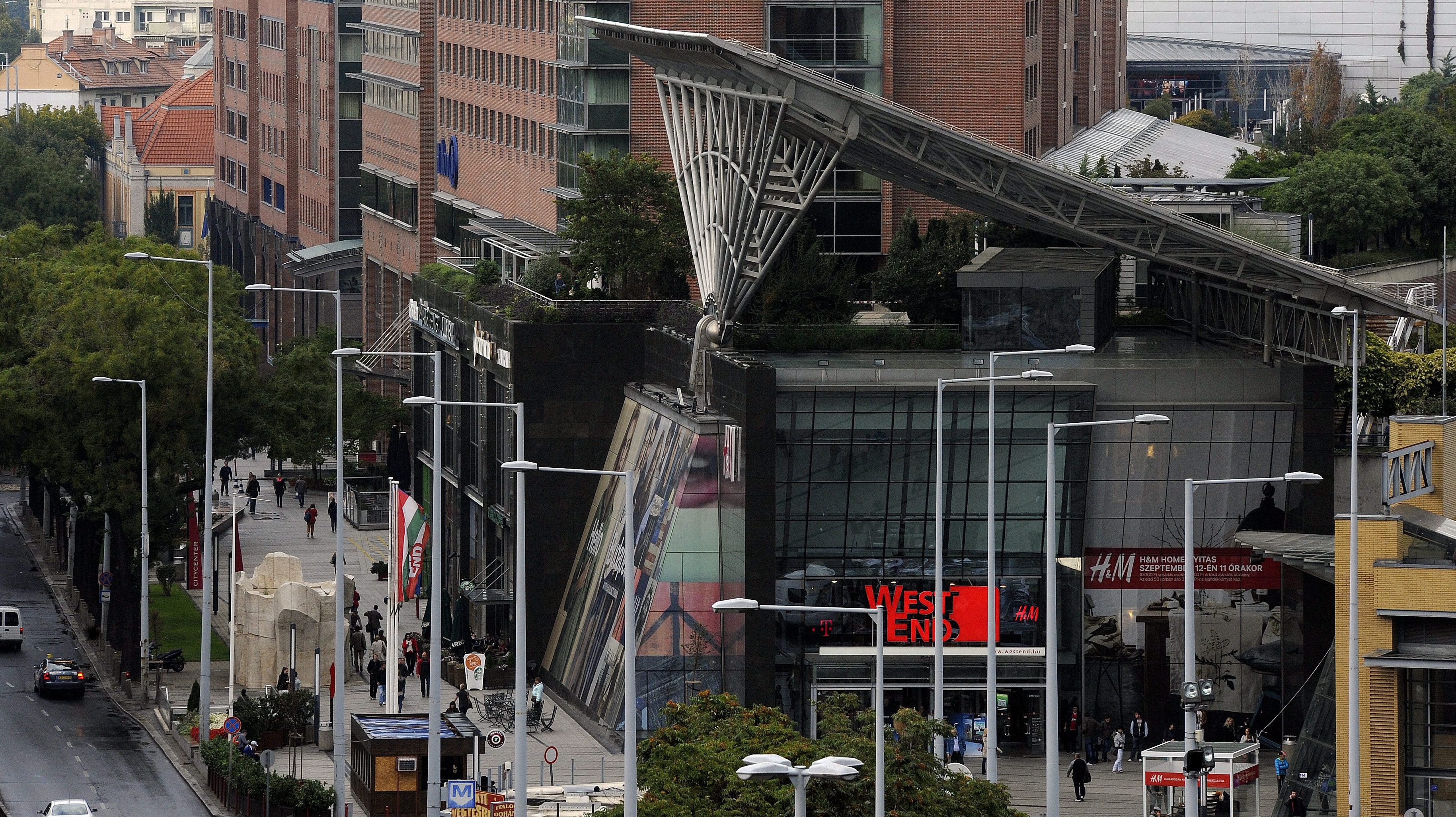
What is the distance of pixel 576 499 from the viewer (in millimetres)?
76375

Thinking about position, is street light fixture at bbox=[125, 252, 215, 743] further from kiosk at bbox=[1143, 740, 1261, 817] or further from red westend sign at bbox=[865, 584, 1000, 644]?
kiosk at bbox=[1143, 740, 1261, 817]

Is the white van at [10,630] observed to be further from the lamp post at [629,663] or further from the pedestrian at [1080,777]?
the lamp post at [629,663]

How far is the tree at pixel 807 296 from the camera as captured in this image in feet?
247

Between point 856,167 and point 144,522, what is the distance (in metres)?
23.9

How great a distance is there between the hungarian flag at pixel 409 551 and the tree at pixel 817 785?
15729 millimetres

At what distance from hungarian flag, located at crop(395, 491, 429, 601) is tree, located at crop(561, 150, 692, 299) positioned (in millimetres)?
18436

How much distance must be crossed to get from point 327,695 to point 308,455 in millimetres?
22985

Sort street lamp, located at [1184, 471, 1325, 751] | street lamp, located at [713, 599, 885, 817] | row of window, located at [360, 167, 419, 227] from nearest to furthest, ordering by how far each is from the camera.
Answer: street lamp, located at [713, 599, 885, 817] → street lamp, located at [1184, 471, 1325, 751] → row of window, located at [360, 167, 419, 227]

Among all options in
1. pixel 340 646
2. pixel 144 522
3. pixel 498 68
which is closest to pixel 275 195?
pixel 498 68

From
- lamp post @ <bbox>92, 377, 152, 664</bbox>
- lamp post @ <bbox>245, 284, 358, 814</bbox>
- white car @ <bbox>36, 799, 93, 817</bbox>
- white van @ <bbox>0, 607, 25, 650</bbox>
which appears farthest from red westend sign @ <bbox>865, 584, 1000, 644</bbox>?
white van @ <bbox>0, 607, 25, 650</bbox>

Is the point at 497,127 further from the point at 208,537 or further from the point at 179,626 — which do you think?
the point at 208,537

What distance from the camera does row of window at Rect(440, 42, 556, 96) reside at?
325 ft

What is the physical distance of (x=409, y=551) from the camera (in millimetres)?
60125

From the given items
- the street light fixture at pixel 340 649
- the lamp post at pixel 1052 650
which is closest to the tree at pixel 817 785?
the lamp post at pixel 1052 650
